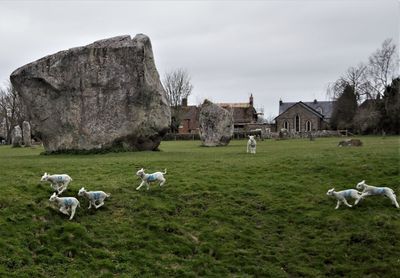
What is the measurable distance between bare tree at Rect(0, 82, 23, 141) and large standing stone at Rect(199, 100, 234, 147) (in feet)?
153

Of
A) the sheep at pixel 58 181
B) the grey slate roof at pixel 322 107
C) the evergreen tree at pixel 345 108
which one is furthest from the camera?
the grey slate roof at pixel 322 107

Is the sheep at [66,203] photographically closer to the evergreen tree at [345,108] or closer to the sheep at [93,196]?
the sheep at [93,196]

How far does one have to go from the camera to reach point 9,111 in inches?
3346

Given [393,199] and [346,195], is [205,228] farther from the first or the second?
[393,199]

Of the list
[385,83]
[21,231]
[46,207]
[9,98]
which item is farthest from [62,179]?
[9,98]

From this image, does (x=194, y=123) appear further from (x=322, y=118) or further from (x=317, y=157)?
(x=317, y=157)

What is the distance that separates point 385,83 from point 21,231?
6807 centimetres

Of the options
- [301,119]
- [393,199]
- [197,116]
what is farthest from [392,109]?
[393,199]

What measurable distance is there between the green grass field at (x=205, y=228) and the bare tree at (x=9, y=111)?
207ft

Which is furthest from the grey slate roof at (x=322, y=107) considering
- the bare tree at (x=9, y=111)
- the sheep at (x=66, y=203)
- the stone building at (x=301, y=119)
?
the sheep at (x=66, y=203)

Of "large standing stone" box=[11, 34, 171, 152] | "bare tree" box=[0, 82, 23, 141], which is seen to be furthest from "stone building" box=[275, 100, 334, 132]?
"large standing stone" box=[11, 34, 171, 152]

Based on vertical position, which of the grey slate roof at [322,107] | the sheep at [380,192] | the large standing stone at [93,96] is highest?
the grey slate roof at [322,107]

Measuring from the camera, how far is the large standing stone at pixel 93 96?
29516mm

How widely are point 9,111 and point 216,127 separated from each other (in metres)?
57.0
